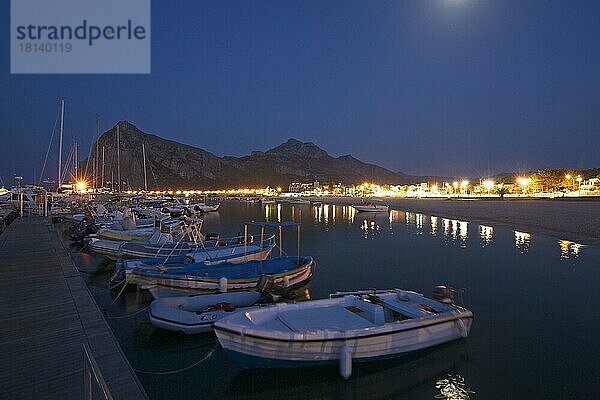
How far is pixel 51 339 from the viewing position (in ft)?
25.1

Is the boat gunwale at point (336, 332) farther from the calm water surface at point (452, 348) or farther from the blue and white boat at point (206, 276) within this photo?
the blue and white boat at point (206, 276)

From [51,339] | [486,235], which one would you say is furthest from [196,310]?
[486,235]

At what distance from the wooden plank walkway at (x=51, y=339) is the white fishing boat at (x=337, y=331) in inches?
93.7

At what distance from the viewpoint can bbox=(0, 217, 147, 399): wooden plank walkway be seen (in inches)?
232

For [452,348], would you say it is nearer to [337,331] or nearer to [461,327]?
[461,327]

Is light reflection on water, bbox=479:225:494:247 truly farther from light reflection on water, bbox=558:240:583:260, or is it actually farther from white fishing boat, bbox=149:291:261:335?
white fishing boat, bbox=149:291:261:335

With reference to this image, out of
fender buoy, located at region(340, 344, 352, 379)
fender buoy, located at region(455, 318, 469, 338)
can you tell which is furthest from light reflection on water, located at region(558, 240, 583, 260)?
fender buoy, located at region(340, 344, 352, 379)

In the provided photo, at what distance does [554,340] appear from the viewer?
1063 cm

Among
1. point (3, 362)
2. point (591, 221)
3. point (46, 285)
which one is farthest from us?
point (591, 221)

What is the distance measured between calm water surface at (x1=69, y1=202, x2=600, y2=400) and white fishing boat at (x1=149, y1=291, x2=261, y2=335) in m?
0.44

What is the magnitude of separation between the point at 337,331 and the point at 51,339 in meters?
6.37

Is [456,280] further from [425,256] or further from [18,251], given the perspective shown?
[18,251]

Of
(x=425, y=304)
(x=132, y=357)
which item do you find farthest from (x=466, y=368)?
(x=132, y=357)

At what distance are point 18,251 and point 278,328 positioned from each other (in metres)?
17.1
